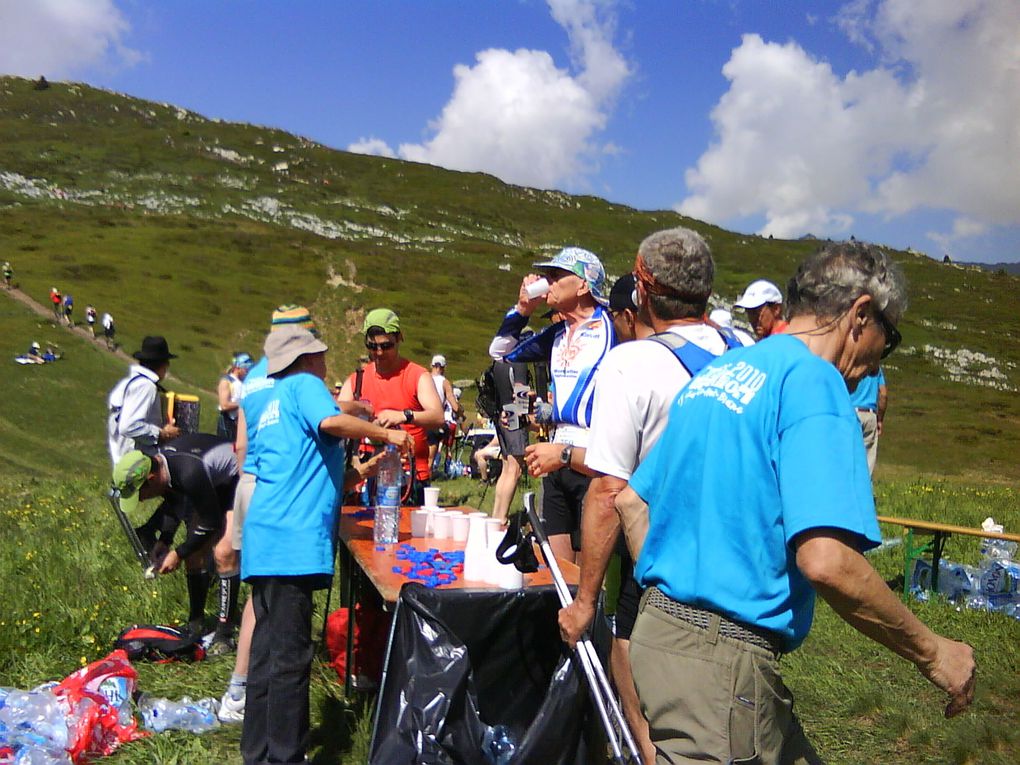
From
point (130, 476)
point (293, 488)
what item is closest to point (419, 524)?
point (293, 488)

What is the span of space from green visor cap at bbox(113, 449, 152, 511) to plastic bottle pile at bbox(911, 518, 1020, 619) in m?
5.78

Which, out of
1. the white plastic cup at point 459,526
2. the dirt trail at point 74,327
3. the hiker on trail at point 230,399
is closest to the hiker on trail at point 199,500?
the white plastic cup at point 459,526

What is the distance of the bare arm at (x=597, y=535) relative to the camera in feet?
9.11

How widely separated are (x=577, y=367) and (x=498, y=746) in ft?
6.12

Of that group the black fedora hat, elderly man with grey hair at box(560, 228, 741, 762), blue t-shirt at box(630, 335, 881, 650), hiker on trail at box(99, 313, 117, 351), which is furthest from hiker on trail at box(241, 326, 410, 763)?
hiker on trail at box(99, 313, 117, 351)

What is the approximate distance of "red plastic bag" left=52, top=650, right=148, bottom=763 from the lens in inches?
168

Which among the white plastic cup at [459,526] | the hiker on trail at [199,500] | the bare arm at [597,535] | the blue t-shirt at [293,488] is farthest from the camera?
the hiker on trail at [199,500]

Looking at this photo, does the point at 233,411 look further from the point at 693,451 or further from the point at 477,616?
the point at 693,451

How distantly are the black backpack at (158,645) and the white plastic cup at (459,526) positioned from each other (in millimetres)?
2115

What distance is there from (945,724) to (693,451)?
3.58m

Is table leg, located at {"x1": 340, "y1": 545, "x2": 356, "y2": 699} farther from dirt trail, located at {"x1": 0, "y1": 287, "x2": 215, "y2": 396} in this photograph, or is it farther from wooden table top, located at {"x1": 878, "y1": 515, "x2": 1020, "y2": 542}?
dirt trail, located at {"x1": 0, "y1": 287, "x2": 215, "y2": 396}

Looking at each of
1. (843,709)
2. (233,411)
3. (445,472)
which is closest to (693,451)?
(843,709)

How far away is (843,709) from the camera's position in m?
4.91

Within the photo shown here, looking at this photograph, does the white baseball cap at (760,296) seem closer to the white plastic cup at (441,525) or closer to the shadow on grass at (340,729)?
the white plastic cup at (441,525)
